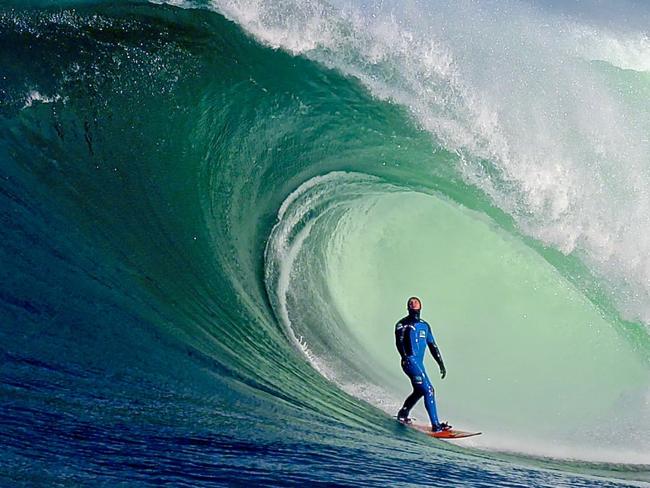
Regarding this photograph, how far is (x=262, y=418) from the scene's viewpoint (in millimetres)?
5320

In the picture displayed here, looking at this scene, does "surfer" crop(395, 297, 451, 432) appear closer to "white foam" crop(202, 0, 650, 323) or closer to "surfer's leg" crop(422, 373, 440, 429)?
"surfer's leg" crop(422, 373, 440, 429)

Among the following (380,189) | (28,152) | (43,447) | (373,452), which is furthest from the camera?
(380,189)

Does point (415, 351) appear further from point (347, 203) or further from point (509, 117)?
point (509, 117)

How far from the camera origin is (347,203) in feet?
29.7

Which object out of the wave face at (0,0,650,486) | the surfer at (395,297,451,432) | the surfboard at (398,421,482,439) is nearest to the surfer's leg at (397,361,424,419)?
the surfer at (395,297,451,432)

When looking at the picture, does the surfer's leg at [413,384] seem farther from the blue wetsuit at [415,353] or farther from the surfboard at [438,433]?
the surfboard at [438,433]

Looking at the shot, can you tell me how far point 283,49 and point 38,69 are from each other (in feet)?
9.66

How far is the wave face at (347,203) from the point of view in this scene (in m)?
7.14

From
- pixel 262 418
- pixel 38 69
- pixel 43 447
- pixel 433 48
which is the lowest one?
pixel 43 447

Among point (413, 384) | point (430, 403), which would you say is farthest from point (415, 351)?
point (430, 403)

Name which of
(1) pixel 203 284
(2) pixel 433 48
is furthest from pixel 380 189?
(1) pixel 203 284

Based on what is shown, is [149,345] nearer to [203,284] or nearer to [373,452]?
[203,284]

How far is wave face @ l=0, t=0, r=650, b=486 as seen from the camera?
7.14 metres

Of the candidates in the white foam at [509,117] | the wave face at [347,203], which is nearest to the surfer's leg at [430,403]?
the wave face at [347,203]
